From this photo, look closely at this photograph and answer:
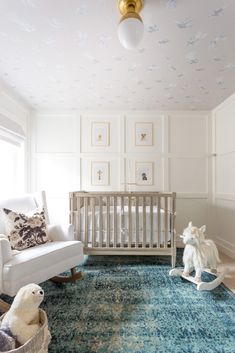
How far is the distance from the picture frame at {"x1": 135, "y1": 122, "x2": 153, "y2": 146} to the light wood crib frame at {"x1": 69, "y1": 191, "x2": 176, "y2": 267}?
3.80 ft

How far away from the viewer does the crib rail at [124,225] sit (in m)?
2.59

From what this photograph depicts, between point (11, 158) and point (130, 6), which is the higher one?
point (130, 6)

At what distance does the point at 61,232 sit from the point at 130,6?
1979 mm

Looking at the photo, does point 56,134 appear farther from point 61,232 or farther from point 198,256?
point 198,256

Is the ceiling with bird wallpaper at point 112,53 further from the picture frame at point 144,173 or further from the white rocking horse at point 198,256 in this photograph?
the white rocking horse at point 198,256

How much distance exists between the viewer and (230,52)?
1967mm

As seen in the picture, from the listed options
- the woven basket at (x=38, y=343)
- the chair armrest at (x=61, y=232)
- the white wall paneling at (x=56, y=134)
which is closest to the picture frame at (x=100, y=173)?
the white wall paneling at (x=56, y=134)

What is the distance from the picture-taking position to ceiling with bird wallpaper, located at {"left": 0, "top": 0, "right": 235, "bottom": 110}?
149 centimetres

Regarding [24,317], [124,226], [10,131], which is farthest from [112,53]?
[24,317]

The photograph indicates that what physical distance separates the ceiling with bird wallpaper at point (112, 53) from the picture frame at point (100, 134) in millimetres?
412

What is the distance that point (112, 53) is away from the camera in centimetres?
197

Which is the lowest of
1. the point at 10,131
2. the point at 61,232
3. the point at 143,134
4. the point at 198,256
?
the point at 198,256

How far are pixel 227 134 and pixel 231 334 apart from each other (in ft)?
7.97

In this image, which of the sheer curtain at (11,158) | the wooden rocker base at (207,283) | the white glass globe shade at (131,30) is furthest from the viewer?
the sheer curtain at (11,158)
